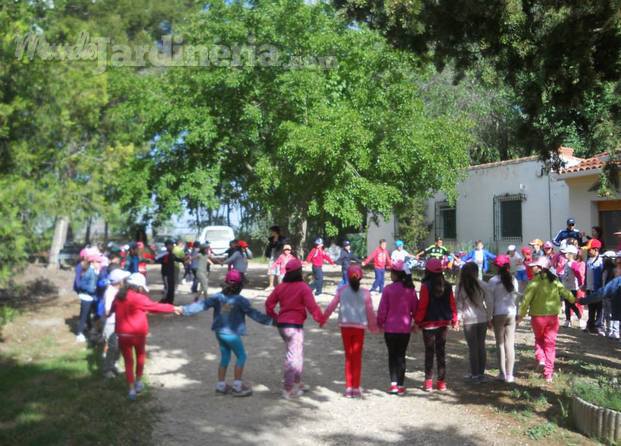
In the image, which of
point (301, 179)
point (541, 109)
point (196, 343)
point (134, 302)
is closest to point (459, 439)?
point (134, 302)

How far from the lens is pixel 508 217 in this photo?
22.8m

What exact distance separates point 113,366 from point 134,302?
1476 millimetres

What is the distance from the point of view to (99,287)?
10.6m

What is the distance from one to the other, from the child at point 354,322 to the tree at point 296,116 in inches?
361

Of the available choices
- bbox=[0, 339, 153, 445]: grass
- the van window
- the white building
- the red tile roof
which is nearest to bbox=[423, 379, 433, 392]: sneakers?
bbox=[0, 339, 153, 445]: grass

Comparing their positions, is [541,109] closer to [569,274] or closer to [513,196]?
[569,274]

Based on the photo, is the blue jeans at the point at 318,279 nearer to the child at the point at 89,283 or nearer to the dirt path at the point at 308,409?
the dirt path at the point at 308,409

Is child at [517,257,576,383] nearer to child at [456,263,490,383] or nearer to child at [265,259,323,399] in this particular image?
child at [456,263,490,383]

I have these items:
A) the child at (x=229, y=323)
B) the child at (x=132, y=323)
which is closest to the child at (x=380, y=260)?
the child at (x=229, y=323)

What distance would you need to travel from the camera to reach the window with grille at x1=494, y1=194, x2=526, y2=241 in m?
22.3

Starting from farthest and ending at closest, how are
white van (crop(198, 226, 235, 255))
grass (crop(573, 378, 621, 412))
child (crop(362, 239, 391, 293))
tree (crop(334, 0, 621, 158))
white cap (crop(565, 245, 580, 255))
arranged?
white van (crop(198, 226, 235, 255)) < child (crop(362, 239, 391, 293)) < white cap (crop(565, 245, 580, 255)) < tree (crop(334, 0, 621, 158)) < grass (crop(573, 378, 621, 412))

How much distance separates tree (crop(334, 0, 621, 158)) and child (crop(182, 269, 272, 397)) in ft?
12.5

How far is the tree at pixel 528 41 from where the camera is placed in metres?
7.40

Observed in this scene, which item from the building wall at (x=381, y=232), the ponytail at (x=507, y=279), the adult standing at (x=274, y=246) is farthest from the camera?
the building wall at (x=381, y=232)
